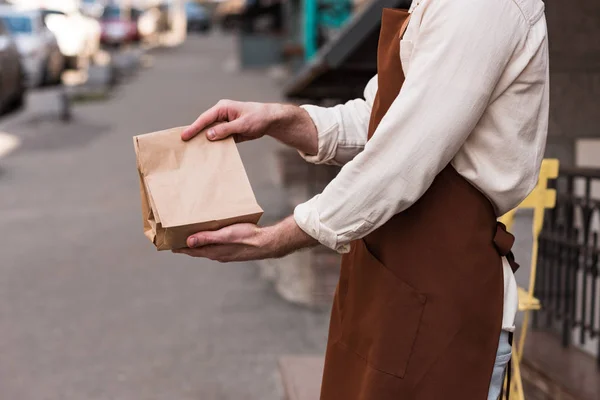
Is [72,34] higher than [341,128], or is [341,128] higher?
[341,128]

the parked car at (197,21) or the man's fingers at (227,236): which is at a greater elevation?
the man's fingers at (227,236)

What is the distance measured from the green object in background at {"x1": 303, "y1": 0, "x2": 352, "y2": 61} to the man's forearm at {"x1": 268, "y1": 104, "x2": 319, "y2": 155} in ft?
32.0

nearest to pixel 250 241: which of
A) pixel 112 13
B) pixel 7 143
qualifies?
pixel 7 143

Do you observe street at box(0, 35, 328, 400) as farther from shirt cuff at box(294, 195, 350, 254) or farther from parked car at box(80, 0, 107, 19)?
Answer: parked car at box(80, 0, 107, 19)

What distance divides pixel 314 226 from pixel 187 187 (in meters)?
0.30

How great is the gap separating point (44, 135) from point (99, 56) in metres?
16.1

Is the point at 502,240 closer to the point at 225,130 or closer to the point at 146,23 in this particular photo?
the point at 225,130

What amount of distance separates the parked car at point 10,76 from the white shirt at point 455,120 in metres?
14.2

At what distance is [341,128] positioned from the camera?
234cm

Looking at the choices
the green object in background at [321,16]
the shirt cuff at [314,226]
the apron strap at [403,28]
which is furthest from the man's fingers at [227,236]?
the green object in background at [321,16]

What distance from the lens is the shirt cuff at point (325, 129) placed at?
2320 mm

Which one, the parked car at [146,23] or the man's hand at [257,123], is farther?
the parked car at [146,23]

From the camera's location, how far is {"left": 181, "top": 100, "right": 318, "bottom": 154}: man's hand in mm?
2068

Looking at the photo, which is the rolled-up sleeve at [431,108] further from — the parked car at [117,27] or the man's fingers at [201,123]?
the parked car at [117,27]
